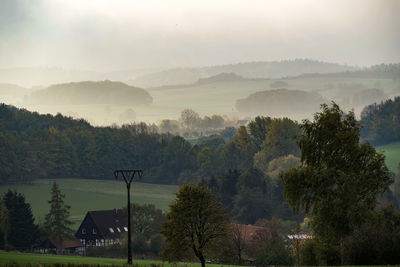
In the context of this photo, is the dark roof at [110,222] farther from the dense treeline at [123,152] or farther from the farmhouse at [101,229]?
the dense treeline at [123,152]

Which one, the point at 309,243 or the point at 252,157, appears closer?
Answer: the point at 309,243

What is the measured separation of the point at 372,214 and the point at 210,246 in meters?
11.6

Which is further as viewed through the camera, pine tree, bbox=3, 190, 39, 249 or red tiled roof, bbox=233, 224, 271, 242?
pine tree, bbox=3, 190, 39, 249

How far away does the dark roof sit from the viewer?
100438mm

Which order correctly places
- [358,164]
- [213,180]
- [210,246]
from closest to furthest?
[358,164] < [210,246] < [213,180]

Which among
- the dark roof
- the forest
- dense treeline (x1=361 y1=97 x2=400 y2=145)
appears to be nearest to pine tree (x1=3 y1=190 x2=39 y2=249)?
the dark roof

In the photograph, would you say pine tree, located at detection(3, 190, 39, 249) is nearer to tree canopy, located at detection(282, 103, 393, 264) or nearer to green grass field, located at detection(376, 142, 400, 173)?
tree canopy, located at detection(282, 103, 393, 264)

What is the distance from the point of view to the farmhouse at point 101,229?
3878 inches

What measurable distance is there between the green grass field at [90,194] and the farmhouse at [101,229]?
5.83 m

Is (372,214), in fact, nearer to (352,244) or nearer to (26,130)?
(352,244)

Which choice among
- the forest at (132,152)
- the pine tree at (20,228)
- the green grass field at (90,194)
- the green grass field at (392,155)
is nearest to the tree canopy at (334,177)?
the pine tree at (20,228)

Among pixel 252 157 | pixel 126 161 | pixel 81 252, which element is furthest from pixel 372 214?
pixel 126 161

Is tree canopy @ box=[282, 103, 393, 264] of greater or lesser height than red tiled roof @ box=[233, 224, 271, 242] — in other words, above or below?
above

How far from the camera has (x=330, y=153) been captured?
45.4 metres
